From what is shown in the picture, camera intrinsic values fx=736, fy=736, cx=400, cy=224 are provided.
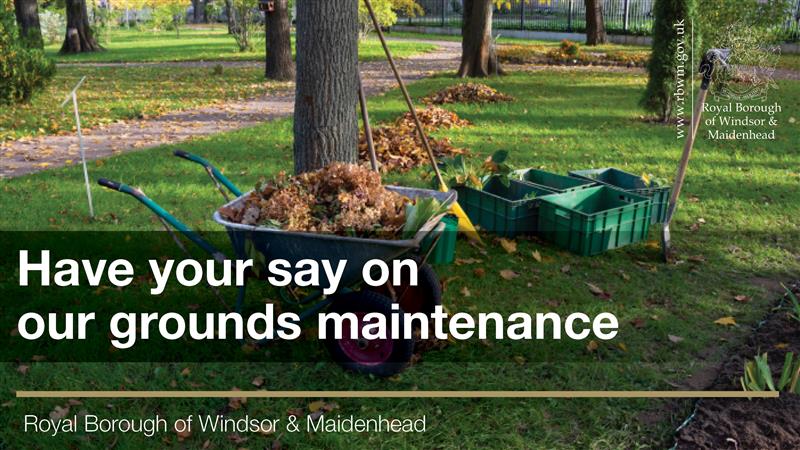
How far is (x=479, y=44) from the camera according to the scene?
15.7m

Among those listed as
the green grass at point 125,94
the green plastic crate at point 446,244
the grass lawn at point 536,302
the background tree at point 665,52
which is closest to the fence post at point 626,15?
the green grass at point 125,94

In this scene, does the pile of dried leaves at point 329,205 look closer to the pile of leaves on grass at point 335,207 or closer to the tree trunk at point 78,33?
the pile of leaves on grass at point 335,207

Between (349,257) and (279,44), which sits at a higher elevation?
(279,44)

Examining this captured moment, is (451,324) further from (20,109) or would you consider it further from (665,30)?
(20,109)

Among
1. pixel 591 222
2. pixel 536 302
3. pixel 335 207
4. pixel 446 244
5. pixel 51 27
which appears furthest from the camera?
pixel 51 27

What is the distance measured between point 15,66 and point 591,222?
1064 cm

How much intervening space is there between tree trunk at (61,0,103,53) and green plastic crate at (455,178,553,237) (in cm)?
2247

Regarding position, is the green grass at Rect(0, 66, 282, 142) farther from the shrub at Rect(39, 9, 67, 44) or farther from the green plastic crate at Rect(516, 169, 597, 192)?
the shrub at Rect(39, 9, 67, 44)

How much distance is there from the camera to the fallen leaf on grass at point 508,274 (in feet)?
16.7

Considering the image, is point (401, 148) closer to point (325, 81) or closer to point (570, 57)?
point (325, 81)

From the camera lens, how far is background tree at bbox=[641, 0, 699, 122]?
10133 millimetres

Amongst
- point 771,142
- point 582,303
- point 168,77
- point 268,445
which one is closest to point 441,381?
point 268,445

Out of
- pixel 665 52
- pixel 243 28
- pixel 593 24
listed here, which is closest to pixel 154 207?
pixel 665 52

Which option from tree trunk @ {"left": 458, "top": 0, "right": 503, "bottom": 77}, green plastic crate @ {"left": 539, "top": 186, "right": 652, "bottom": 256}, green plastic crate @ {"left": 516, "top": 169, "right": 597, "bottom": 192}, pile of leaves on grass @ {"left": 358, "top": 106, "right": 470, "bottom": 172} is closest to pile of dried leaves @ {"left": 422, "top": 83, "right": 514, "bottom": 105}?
tree trunk @ {"left": 458, "top": 0, "right": 503, "bottom": 77}
